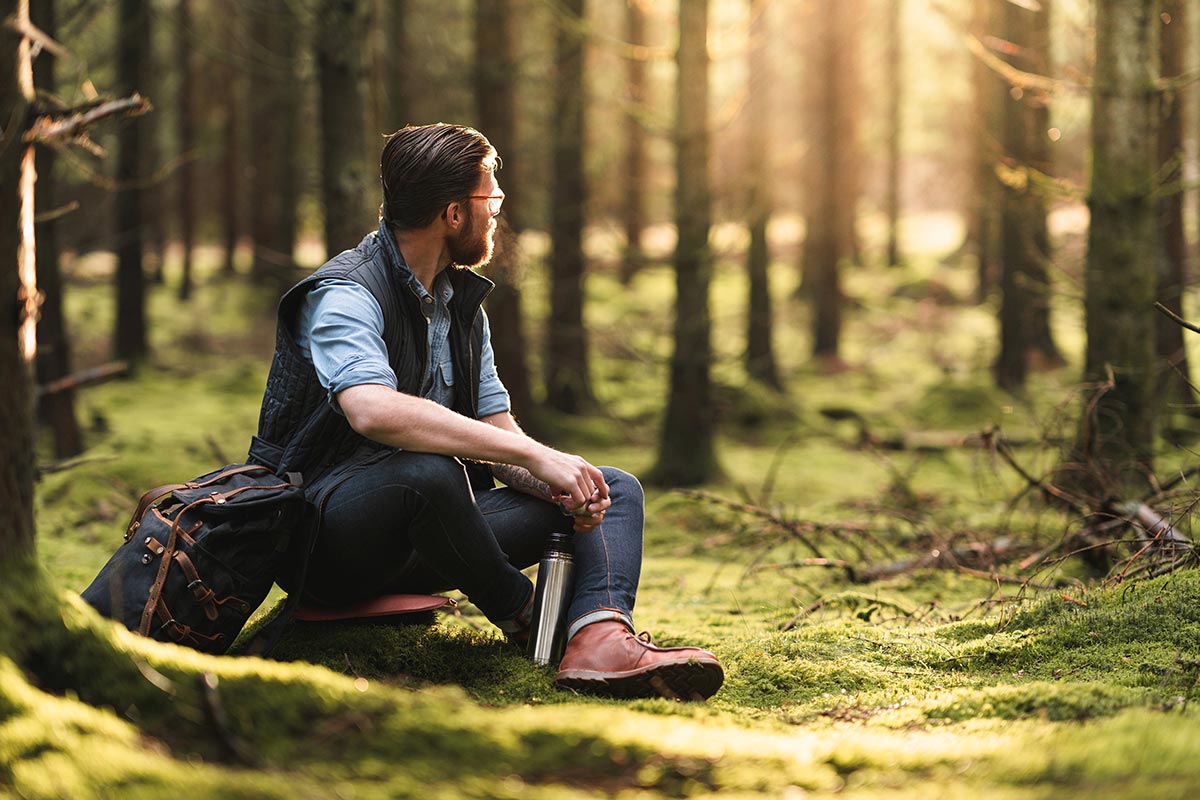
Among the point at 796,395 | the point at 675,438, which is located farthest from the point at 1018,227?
the point at 675,438

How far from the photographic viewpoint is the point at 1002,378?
46.3 feet

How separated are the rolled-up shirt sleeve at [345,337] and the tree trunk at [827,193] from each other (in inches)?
590

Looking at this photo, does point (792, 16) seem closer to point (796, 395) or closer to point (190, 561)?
point (796, 395)

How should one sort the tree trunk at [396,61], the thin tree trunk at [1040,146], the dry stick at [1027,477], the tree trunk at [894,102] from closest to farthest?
the dry stick at [1027,477]
the thin tree trunk at [1040,146]
the tree trunk at [396,61]
the tree trunk at [894,102]

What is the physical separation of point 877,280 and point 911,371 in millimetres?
9429

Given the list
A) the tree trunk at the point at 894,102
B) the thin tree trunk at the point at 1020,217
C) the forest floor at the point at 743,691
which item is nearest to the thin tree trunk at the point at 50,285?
the forest floor at the point at 743,691

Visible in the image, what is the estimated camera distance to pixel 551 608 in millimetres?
3430

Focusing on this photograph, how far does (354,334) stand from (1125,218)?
194 inches

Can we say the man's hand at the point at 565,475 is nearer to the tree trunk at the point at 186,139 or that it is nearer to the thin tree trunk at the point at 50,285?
the thin tree trunk at the point at 50,285

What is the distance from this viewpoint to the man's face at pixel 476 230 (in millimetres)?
3520

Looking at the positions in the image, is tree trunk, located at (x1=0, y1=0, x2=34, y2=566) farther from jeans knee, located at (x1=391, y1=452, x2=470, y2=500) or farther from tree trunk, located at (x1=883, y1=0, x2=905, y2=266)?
tree trunk, located at (x1=883, y1=0, x2=905, y2=266)

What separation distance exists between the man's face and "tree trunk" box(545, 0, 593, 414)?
8266mm

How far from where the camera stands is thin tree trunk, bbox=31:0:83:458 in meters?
7.41

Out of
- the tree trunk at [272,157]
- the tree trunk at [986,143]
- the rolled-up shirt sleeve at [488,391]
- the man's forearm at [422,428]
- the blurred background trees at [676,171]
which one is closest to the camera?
the man's forearm at [422,428]
